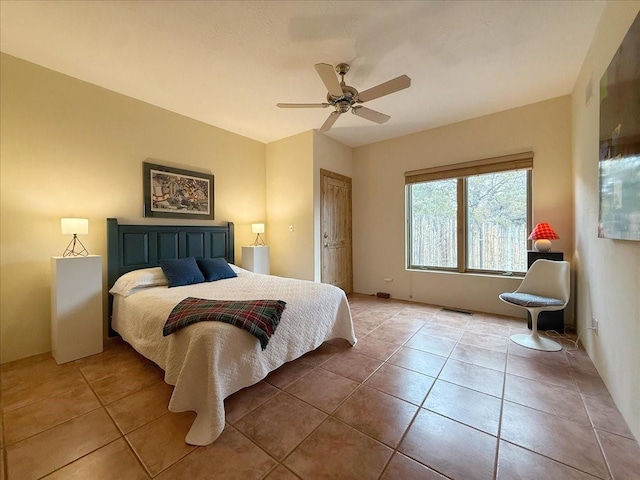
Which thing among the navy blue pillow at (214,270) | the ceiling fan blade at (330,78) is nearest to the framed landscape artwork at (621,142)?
the ceiling fan blade at (330,78)

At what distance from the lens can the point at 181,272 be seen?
3.03 meters

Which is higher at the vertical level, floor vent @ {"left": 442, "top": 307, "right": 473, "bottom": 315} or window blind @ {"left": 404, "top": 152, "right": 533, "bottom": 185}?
window blind @ {"left": 404, "top": 152, "right": 533, "bottom": 185}

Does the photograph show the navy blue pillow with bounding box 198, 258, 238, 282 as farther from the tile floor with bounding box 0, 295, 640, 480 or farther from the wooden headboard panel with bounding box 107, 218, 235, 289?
the tile floor with bounding box 0, 295, 640, 480

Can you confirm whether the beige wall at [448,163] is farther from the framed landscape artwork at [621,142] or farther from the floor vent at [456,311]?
the framed landscape artwork at [621,142]

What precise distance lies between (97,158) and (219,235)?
5.38 ft

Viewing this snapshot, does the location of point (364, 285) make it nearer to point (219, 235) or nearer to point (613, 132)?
point (219, 235)

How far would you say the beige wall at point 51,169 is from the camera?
2443 millimetres

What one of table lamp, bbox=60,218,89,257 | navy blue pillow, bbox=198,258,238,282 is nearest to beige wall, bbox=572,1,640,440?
navy blue pillow, bbox=198,258,238,282

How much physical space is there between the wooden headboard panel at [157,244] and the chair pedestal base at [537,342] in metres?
3.78

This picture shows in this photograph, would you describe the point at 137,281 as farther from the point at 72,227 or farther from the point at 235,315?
the point at 235,315

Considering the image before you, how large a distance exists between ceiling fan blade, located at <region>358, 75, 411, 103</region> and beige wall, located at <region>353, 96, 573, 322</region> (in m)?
2.25

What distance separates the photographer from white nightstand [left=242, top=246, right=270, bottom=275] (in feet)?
13.5

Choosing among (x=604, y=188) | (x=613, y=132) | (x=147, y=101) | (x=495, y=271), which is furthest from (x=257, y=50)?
(x=495, y=271)

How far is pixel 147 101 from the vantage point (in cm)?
327
